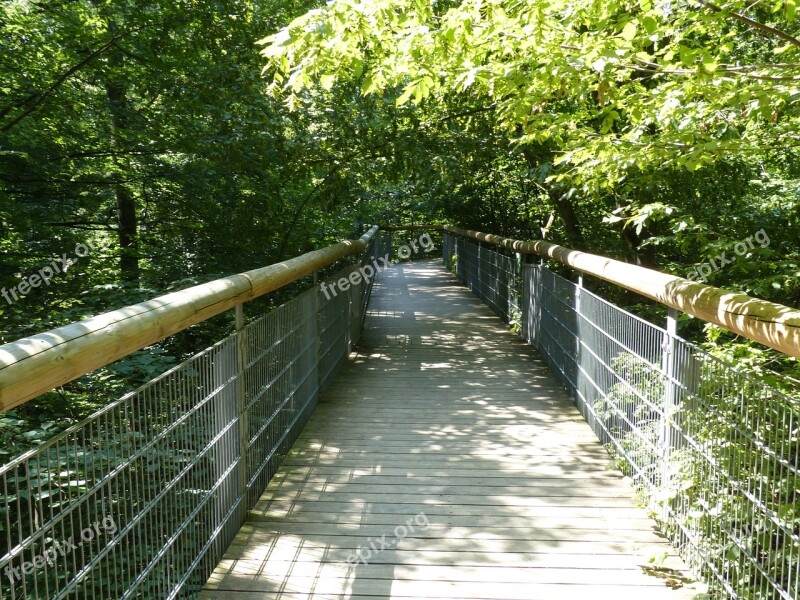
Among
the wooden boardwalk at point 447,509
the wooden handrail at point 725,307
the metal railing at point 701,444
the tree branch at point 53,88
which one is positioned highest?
the tree branch at point 53,88

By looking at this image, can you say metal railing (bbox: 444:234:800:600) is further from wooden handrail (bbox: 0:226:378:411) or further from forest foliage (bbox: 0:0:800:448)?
wooden handrail (bbox: 0:226:378:411)

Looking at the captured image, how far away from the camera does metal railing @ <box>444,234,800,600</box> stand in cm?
237

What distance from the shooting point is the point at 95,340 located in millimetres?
1881

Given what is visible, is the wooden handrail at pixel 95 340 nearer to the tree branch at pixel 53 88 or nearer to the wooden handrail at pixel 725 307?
the wooden handrail at pixel 725 307

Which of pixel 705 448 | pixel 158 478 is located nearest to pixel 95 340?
pixel 158 478

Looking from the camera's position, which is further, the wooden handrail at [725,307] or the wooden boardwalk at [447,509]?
the wooden boardwalk at [447,509]

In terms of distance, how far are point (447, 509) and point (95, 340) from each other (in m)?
2.47

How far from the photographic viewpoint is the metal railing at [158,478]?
6.05 feet

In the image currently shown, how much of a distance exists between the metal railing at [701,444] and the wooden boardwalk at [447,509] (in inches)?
9.0

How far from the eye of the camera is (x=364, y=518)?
147 inches

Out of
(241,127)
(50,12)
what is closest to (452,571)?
(241,127)

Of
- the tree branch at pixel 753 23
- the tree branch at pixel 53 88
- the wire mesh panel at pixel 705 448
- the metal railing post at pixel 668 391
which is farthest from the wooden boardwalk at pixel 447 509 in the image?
the tree branch at pixel 53 88

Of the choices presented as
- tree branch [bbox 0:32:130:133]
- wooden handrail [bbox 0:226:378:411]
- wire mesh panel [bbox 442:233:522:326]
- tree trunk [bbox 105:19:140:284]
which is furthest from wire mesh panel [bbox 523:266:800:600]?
tree branch [bbox 0:32:130:133]

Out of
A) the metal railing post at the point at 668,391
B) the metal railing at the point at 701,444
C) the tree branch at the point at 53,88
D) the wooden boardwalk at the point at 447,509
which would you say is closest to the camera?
the metal railing at the point at 701,444
